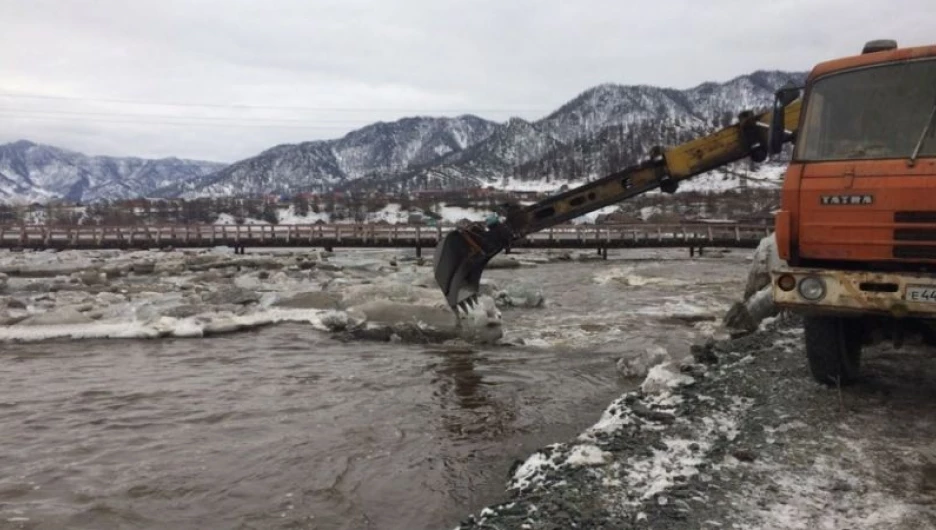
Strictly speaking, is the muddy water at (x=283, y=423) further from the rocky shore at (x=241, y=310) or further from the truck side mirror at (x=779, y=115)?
the truck side mirror at (x=779, y=115)

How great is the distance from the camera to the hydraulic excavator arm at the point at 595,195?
8.96 metres

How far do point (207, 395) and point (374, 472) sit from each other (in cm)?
390

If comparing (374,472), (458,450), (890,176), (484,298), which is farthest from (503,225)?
(890,176)

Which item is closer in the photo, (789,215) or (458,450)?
(789,215)

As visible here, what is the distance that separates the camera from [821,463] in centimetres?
449

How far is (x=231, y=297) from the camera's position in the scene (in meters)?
16.9

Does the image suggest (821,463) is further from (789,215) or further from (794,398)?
(789,215)

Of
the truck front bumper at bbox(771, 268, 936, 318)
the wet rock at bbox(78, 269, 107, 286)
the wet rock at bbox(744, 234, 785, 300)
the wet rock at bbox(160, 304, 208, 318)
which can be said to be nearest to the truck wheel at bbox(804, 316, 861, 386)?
the truck front bumper at bbox(771, 268, 936, 318)

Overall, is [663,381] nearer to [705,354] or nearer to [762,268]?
[705,354]

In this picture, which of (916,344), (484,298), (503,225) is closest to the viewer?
(916,344)

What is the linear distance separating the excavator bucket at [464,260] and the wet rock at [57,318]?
8.58 meters

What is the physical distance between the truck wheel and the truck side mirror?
5.70 ft

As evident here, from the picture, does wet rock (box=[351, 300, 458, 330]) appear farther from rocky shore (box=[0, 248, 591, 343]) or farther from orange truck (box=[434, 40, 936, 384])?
orange truck (box=[434, 40, 936, 384])

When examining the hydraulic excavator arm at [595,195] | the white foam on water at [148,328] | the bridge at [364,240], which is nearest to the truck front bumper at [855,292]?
the hydraulic excavator arm at [595,195]
